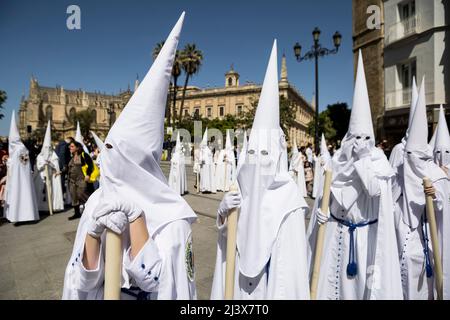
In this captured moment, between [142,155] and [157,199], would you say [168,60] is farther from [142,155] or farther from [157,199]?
[157,199]

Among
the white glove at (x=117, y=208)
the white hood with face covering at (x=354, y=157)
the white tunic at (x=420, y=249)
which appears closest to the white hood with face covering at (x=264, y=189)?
the white glove at (x=117, y=208)

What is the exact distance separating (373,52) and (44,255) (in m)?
19.7

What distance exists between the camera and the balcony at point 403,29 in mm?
15258

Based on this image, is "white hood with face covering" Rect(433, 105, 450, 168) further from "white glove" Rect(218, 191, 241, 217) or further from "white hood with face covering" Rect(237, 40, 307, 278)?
"white glove" Rect(218, 191, 241, 217)

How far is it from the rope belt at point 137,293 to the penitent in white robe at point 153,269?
11 millimetres

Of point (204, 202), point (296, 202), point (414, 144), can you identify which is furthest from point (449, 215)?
point (204, 202)

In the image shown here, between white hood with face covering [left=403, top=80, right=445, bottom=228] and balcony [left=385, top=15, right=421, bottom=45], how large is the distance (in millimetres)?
14896

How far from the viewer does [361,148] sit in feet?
10.8

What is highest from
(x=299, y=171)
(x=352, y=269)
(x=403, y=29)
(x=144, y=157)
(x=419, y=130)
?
(x=403, y=29)

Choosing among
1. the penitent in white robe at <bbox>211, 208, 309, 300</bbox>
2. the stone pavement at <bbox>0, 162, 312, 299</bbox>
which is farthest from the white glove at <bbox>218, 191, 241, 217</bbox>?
the stone pavement at <bbox>0, 162, 312, 299</bbox>

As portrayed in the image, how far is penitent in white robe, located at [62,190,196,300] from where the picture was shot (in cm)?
154

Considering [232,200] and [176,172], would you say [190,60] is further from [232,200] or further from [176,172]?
[232,200]

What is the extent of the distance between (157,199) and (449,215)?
3.73 metres

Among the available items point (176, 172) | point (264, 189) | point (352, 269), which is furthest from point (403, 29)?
point (264, 189)
